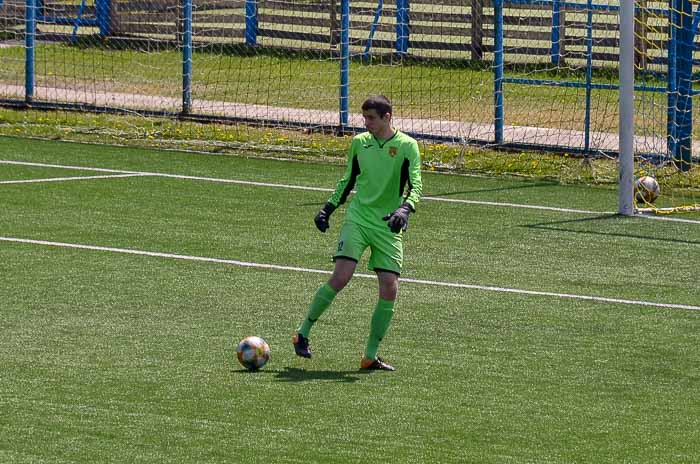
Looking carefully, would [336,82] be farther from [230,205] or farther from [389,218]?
[389,218]

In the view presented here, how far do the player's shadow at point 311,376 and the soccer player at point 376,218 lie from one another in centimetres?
20

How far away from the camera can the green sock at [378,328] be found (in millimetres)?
9469

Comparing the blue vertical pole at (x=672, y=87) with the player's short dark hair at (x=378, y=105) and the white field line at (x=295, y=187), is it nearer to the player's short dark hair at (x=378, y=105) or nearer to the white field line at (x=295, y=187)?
the white field line at (x=295, y=187)

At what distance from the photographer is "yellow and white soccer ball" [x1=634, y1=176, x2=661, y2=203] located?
634 inches

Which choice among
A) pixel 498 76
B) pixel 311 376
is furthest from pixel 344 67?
pixel 311 376

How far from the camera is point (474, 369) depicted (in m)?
9.54

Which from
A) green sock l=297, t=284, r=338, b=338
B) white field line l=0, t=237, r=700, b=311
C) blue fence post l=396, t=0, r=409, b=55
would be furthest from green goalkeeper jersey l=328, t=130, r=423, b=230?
blue fence post l=396, t=0, r=409, b=55

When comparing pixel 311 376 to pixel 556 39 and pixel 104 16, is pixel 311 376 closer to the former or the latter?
pixel 556 39

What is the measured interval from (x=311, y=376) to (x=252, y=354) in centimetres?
39

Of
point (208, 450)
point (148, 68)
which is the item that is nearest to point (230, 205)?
point (208, 450)

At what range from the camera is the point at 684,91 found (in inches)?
707

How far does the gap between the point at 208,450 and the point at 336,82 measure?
18211 mm

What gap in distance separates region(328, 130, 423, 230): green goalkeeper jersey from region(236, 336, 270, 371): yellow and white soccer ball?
1.03m

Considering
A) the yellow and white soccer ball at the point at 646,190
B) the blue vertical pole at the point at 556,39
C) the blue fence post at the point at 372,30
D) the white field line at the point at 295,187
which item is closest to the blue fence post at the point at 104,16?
the blue fence post at the point at 372,30
